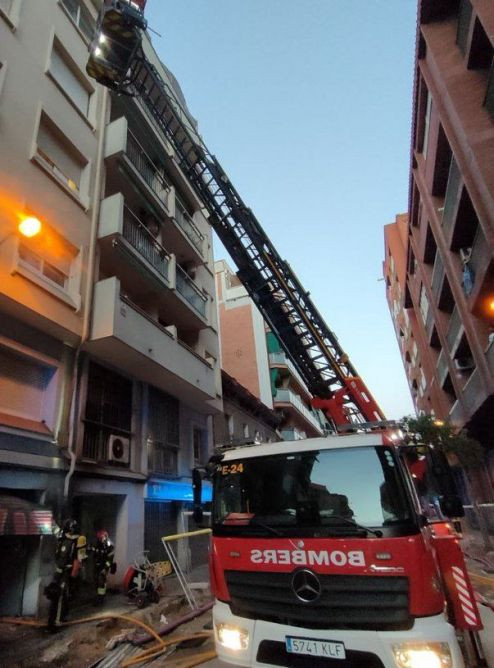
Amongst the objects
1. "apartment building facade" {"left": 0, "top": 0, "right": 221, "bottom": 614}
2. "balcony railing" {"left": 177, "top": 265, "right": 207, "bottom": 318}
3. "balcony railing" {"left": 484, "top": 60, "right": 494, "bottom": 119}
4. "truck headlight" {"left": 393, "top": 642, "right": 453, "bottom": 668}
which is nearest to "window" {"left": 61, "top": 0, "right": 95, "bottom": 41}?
"apartment building facade" {"left": 0, "top": 0, "right": 221, "bottom": 614}

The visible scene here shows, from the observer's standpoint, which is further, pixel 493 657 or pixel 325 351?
pixel 325 351

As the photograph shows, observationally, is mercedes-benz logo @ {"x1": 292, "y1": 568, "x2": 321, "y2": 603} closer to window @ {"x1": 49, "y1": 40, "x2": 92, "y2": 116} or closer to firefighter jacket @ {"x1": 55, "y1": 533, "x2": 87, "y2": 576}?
firefighter jacket @ {"x1": 55, "y1": 533, "x2": 87, "y2": 576}

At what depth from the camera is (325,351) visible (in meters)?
10.3

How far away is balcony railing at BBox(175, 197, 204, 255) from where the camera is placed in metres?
15.7

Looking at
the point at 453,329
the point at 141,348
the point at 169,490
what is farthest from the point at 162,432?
the point at 453,329

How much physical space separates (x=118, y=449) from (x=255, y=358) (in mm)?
15859

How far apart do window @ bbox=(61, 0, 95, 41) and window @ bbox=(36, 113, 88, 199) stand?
16.3 ft

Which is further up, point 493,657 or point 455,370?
point 455,370

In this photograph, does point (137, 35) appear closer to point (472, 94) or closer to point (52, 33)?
point (52, 33)

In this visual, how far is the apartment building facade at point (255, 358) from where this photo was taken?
24969 millimetres

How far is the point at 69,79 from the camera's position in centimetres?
1134

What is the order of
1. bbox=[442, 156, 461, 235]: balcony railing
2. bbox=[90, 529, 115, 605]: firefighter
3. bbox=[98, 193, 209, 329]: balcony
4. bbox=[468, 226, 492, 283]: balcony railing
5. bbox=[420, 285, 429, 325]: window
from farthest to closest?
bbox=[420, 285, 429, 325]: window, bbox=[442, 156, 461, 235]: balcony railing, bbox=[468, 226, 492, 283]: balcony railing, bbox=[98, 193, 209, 329]: balcony, bbox=[90, 529, 115, 605]: firefighter

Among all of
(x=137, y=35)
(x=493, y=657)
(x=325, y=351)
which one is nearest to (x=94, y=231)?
(x=137, y=35)

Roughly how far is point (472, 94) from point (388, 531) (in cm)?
1453
